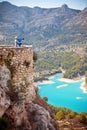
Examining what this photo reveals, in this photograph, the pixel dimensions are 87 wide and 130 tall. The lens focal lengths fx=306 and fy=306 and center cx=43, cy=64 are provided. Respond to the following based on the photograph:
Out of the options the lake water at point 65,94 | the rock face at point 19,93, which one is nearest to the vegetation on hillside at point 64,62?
the lake water at point 65,94

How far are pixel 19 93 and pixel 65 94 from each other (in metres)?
70.5

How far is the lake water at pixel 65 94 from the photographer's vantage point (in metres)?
70.4

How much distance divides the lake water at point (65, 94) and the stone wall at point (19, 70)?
174ft

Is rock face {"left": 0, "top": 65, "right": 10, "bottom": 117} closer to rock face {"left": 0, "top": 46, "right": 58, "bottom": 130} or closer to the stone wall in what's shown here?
rock face {"left": 0, "top": 46, "right": 58, "bottom": 130}

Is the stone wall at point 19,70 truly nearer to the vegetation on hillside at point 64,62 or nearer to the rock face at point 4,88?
the rock face at point 4,88

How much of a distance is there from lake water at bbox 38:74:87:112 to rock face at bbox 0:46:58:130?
173 ft

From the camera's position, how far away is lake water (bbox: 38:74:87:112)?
70.4m

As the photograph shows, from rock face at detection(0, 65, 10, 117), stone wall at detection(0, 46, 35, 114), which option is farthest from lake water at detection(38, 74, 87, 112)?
rock face at detection(0, 65, 10, 117)

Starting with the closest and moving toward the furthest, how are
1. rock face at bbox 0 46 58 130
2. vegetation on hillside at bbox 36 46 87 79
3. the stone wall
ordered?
rock face at bbox 0 46 58 130 < the stone wall < vegetation on hillside at bbox 36 46 87 79

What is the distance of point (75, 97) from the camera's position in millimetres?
77750

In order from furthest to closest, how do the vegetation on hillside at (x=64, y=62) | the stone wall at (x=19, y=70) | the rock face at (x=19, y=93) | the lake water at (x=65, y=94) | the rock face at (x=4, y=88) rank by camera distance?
1. the vegetation on hillside at (x=64, y=62)
2. the lake water at (x=65, y=94)
3. the stone wall at (x=19, y=70)
4. the rock face at (x=19, y=93)
5. the rock face at (x=4, y=88)

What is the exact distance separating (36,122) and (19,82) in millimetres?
1819

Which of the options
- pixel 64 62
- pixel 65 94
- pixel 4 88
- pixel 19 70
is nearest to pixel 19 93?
pixel 19 70

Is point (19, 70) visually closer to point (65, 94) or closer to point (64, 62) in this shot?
point (65, 94)
